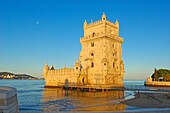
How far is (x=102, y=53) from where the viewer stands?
50.6 m

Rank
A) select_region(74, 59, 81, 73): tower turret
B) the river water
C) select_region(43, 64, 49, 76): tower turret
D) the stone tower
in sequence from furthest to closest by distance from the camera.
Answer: select_region(43, 64, 49, 76): tower turret, select_region(74, 59, 81, 73): tower turret, the stone tower, the river water

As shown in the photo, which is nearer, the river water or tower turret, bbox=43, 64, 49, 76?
the river water

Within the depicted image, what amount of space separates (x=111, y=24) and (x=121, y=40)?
5635mm

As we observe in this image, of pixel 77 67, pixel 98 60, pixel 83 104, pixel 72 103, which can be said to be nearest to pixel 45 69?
pixel 77 67

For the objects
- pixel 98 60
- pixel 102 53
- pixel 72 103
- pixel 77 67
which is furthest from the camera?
pixel 77 67

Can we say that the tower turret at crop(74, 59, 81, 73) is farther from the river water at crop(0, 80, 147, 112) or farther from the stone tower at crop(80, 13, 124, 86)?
the river water at crop(0, 80, 147, 112)

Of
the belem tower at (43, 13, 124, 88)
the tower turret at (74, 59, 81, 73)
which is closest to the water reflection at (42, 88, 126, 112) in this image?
the belem tower at (43, 13, 124, 88)

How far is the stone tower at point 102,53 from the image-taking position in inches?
1978

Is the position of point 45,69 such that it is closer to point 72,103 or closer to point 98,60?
point 98,60

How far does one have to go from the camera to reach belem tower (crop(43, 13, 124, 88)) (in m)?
50.3

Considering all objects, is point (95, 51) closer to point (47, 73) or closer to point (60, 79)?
point (60, 79)

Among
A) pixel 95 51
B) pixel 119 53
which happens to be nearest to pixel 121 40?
pixel 119 53

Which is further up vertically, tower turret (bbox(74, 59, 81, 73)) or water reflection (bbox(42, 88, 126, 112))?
tower turret (bbox(74, 59, 81, 73))

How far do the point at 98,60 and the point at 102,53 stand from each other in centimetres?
228
